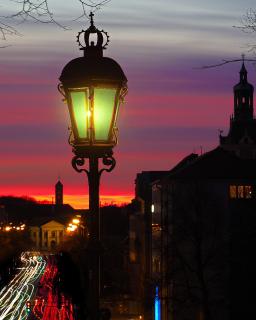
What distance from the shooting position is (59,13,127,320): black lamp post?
811 centimetres

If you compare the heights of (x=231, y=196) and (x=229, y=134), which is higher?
(x=229, y=134)

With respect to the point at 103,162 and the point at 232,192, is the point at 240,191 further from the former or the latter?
the point at 103,162

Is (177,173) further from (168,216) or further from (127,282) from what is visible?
(127,282)

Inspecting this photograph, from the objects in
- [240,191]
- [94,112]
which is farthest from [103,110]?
[240,191]

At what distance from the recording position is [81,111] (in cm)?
813

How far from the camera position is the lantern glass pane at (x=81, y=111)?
8109 mm

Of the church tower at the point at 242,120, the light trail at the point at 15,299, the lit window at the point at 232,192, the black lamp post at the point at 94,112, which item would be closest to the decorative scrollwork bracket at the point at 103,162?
the black lamp post at the point at 94,112

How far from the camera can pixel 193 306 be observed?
59.8 meters

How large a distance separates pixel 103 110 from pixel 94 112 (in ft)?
0.24

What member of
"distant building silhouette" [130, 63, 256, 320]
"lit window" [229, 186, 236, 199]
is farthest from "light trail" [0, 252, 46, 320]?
"lit window" [229, 186, 236, 199]

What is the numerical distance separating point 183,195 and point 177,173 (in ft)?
16.4

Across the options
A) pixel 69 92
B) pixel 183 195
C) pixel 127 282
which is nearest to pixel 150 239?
pixel 127 282

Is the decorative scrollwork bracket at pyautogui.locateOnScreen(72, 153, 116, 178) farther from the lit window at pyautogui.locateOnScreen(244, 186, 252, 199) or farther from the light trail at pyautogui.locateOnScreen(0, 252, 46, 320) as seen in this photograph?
the lit window at pyautogui.locateOnScreen(244, 186, 252, 199)

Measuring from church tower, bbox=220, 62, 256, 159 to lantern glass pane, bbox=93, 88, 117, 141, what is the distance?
15033cm
